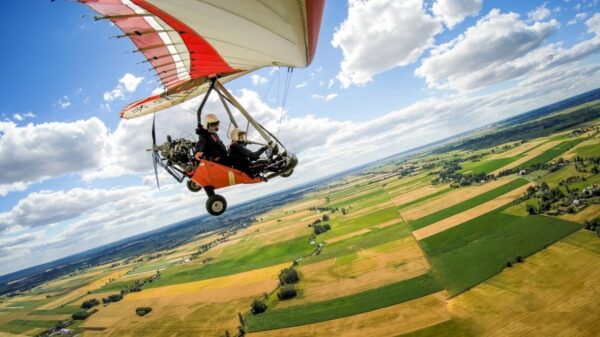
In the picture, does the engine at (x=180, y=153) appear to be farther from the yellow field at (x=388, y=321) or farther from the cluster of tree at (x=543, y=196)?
the cluster of tree at (x=543, y=196)

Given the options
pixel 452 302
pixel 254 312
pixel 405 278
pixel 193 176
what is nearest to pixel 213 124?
pixel 193 176

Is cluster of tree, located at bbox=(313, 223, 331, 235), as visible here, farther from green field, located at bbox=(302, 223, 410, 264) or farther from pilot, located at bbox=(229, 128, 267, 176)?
pilot, located at bbox=(229, 128, 267, 176)

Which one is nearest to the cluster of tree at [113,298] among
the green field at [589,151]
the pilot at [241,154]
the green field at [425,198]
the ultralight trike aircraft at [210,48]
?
the green field at [425,198]

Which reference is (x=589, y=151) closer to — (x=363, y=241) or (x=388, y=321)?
(x=363, y=241)

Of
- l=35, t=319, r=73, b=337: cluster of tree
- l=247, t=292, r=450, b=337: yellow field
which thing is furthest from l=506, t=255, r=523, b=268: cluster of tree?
l=35, t=319, r=73, b=337: cluster of tree

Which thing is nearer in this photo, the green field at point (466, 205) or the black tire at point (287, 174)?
the black tire at point (287, 174)

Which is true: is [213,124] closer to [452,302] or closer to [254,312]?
[452,302]
